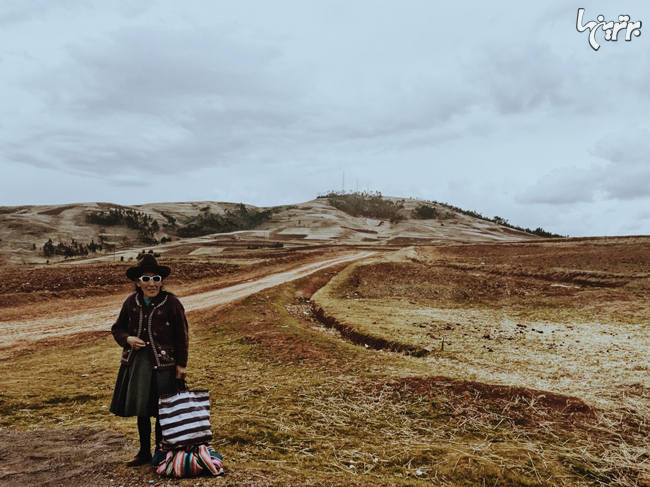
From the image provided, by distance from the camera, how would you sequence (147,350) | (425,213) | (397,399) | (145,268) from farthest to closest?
(425,213) → (397,399) → (145,268) → (147,350)

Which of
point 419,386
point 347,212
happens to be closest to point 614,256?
point 419,386

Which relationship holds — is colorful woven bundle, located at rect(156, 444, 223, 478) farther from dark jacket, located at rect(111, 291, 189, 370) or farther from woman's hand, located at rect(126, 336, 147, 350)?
woman's hand, located at rect(126, 336, 147, 350)

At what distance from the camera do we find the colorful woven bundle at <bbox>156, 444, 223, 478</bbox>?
486cm

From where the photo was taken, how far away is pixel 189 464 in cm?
487

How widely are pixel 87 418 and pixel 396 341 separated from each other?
10.1m

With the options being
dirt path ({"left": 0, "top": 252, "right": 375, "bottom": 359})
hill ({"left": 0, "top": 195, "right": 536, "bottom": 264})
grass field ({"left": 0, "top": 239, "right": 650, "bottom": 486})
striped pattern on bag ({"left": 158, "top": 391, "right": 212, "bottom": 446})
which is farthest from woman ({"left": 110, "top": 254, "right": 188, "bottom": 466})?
hill ({"left": 0, "top": 195, "right": 536, "bottom": 264})

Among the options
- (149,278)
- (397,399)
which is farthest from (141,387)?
(397,399)

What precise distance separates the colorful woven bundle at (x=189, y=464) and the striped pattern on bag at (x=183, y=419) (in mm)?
144

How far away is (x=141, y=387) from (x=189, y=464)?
1209 mm

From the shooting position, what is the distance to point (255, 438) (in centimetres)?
668

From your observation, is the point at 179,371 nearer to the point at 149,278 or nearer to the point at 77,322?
the point at 149,278

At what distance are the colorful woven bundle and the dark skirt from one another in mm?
683

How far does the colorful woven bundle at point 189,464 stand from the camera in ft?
15.9

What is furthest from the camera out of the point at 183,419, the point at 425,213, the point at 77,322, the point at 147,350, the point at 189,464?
the point at 425,213
